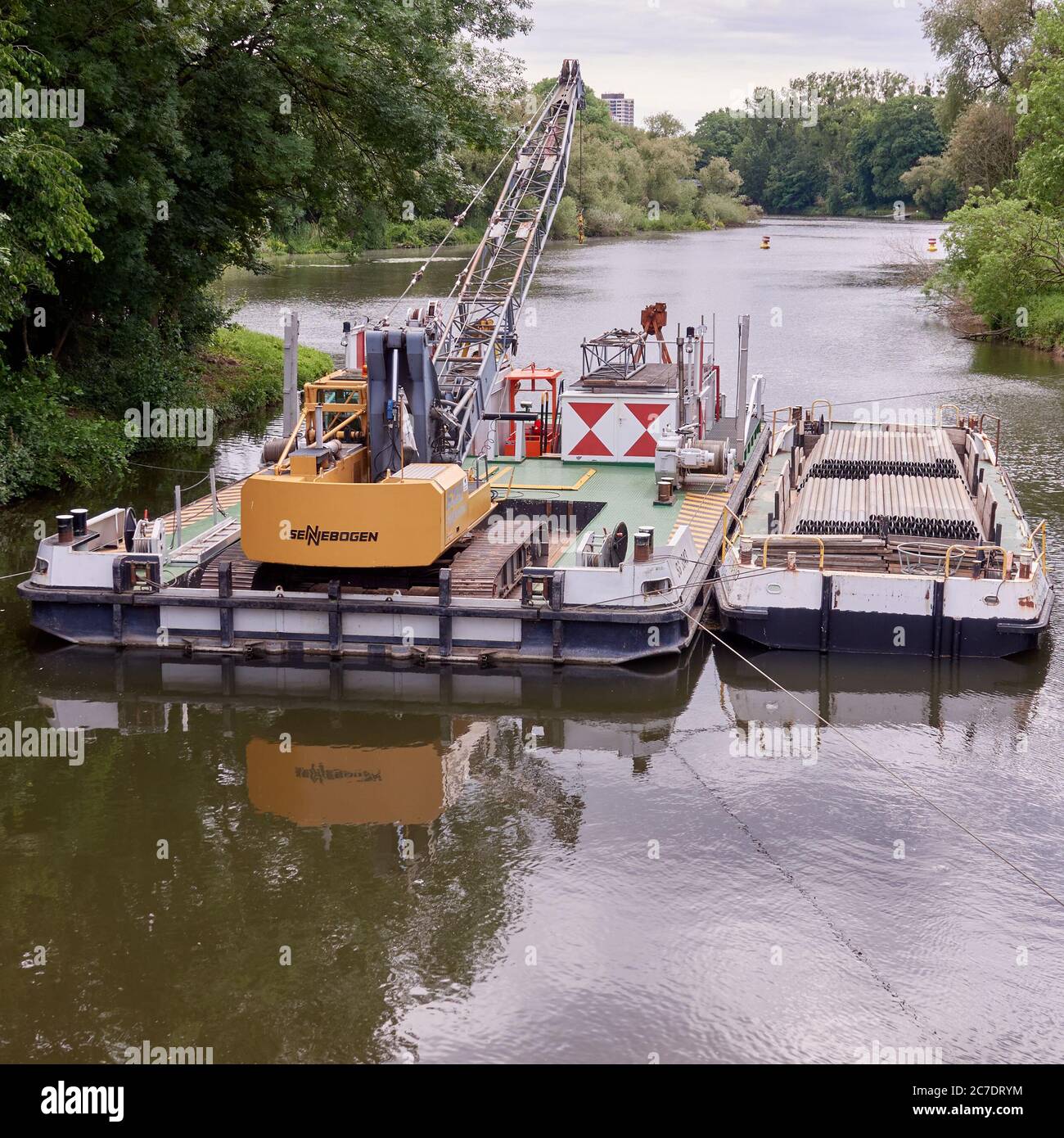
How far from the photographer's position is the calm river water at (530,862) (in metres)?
11.4

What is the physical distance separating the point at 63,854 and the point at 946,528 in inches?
528

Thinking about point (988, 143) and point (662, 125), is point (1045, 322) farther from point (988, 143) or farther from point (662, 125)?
point (662, 125)

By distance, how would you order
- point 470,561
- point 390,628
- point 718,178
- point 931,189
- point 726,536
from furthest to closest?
1. point 718,178
2. point 931,189
3. point 726,536
4. point 470,561
5. point 390,628

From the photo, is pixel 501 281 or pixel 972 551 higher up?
pixel 501 281

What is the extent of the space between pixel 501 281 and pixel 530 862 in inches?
605

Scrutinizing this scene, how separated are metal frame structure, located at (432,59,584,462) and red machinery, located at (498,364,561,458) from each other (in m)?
1.18

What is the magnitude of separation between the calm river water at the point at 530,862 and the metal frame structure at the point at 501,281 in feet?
18.0

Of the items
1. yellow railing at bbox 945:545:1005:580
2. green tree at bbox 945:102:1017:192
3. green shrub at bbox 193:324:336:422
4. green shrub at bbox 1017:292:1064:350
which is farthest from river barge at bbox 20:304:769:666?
green tree at bbox 945:102:1017:192

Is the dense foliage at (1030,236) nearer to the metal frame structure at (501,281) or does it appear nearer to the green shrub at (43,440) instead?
the metal frame structure at (501,281)

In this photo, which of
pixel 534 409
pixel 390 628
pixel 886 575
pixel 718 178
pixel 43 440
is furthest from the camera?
pixel 718 178

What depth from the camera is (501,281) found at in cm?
2688

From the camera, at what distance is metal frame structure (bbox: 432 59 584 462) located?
2272 cm

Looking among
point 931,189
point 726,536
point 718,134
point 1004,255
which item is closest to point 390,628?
point 726,536

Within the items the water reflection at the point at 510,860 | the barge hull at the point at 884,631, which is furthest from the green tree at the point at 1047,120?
the water reflection at the point at 510,860
